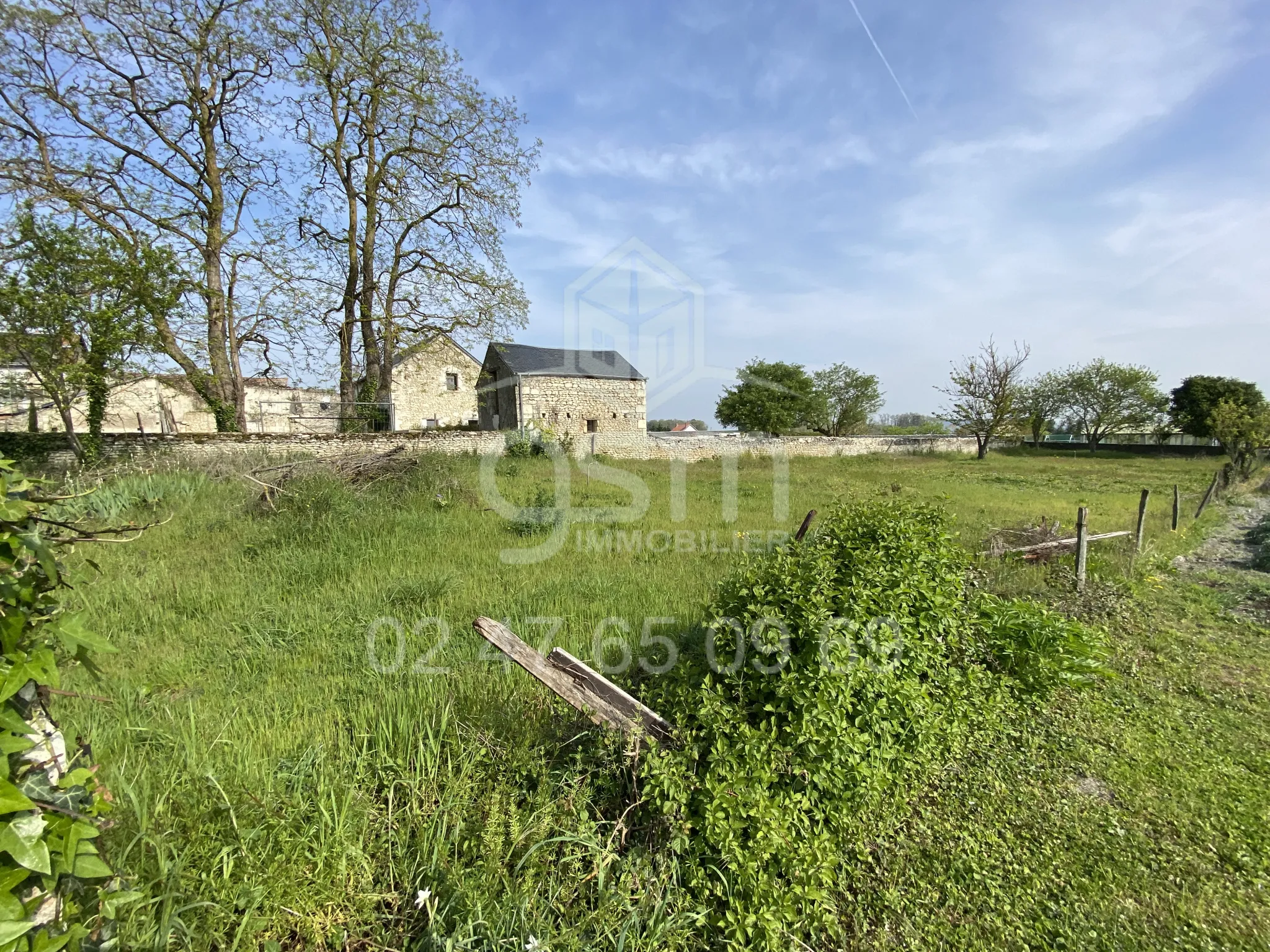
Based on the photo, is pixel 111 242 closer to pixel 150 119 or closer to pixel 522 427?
pixel 150 119

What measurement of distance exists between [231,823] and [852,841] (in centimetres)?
252

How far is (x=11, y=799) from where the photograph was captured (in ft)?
2.33

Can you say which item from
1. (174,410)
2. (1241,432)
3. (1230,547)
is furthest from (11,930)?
(174,410)

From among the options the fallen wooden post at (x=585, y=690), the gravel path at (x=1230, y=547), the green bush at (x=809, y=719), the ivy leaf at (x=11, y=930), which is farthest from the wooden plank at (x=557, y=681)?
the gravel path at (x=1230, y=547)

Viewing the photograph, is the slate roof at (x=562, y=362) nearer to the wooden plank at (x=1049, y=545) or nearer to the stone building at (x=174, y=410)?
the stone building at (x=174, y=410)

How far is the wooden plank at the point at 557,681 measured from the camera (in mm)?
2184

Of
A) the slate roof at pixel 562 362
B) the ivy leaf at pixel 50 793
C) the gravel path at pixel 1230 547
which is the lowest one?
the gravel path at pixel 1230 547

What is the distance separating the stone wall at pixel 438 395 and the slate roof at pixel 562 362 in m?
1.83

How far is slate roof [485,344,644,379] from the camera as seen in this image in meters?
20.8

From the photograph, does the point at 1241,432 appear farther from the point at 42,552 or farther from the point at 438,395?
the point at 438,395

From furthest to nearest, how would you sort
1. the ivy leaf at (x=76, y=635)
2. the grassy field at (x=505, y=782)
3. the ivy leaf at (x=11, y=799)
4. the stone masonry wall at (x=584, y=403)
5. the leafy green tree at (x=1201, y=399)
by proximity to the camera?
the leafy green tree at (x=1201, y=399)
the stone masonry wall at (x=584, y=403)
the grassy field at (x=505, y=782)
the ivy leaf at (x=76, y=635)
the ivy leaf at (x=11, y=799)

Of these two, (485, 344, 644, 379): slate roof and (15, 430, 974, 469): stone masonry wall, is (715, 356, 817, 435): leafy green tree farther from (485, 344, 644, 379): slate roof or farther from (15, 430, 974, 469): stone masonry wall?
(485, 344, 644, 379): slate roof

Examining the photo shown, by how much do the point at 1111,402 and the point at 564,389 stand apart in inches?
1464

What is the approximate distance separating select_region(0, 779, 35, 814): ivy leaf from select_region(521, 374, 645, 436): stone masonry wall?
19106mm
